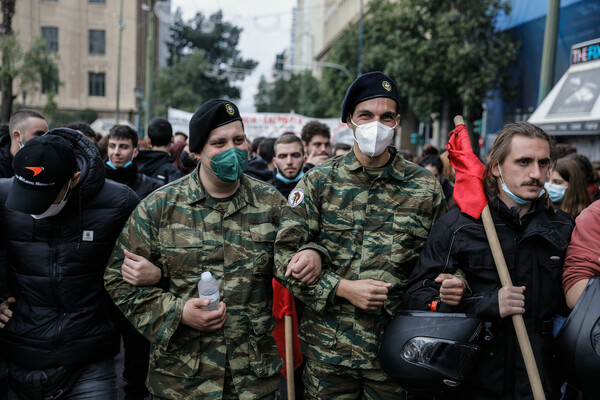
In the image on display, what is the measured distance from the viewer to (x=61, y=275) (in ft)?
8.30

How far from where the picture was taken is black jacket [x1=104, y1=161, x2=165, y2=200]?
191 inches

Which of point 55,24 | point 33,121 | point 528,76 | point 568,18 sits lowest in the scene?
point 33,121

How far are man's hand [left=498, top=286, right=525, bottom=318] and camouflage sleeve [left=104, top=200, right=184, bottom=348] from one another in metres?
1.37

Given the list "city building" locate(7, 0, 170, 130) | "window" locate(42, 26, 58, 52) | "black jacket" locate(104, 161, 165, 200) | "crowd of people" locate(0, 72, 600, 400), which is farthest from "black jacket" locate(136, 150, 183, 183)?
"window" locate(42, 26, 58, 52)

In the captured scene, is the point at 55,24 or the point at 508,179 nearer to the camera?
the point at 508,179

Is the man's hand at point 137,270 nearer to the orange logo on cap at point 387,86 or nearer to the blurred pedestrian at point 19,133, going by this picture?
the orange logo on cap at point 387,86

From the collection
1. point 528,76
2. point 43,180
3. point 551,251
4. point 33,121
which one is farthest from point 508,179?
point 528,76

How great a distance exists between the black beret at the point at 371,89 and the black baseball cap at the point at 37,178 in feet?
4.69

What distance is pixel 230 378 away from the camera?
2.53m

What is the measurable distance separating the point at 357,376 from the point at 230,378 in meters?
0.63

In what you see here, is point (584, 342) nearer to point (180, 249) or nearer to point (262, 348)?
point (262, 348)

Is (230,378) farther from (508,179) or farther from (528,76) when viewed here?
(528,76)

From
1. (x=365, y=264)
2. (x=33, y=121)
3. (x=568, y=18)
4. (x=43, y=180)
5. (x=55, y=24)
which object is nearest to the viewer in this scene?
(x=43, y=180)

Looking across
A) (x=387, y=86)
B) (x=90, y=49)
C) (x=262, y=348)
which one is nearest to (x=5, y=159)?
(x=262, y=348)
